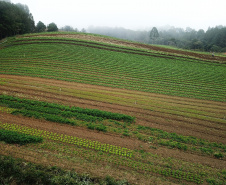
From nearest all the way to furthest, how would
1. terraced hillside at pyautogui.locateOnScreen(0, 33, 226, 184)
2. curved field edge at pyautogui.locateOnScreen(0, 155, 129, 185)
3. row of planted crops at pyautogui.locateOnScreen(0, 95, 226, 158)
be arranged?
1. curved field edge at pyautogui.locateOnScreen(0, 155, 129, 185)
2. terraced hillside at pyautogui.locateOnScreen(0, 33, 226, 184)
3. row of planted crops at pyautogui.locateOnScreen(0, 95, 226, 158)

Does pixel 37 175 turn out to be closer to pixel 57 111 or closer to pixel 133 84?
pixel 57 111

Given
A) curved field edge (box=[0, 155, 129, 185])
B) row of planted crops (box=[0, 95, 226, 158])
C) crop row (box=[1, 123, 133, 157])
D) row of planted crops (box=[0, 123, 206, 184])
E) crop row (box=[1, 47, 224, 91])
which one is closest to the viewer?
curved field edge (box=[0, 155, 129, 185])

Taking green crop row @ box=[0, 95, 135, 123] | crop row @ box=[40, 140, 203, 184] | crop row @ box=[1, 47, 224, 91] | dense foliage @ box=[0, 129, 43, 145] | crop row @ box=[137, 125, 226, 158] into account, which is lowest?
crop row @ box=[40, 140, 203, 184]

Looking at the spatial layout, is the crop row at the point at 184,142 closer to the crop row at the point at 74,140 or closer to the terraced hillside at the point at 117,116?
the terraced hillside at the point at 117,116

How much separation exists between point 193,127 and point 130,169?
12.2 meters

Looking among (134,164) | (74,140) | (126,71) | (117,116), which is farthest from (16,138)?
(126,71)

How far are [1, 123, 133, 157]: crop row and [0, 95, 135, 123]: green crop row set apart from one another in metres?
2.66

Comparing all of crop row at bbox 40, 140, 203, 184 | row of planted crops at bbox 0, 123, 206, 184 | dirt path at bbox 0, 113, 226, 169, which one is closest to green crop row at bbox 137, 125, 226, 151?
dirt path at bbox 0, 113, 226, 169

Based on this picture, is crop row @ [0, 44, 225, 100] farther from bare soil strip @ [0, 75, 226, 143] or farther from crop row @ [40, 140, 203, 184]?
crop row @ [40, 140, 203, 184]

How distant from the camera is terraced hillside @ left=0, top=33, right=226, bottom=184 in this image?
12.3 m

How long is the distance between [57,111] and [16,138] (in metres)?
6.20

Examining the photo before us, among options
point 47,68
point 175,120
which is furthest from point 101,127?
point 47,68

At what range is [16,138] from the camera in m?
13.2

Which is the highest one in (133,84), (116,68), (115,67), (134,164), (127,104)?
(115,67)
